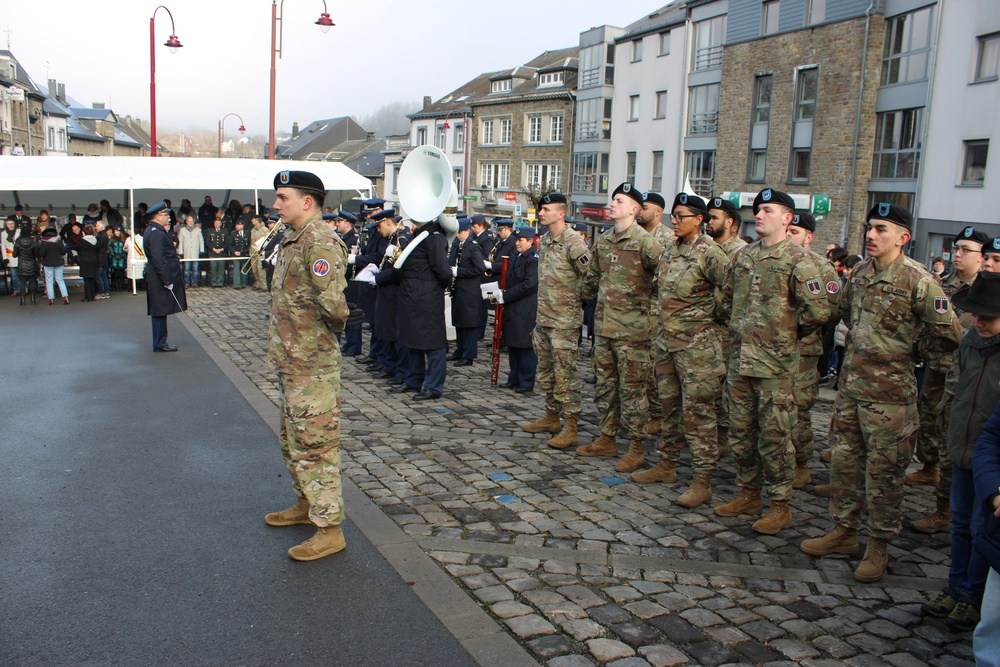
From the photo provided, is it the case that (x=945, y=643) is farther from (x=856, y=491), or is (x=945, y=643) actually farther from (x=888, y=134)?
(x=888, y=134)

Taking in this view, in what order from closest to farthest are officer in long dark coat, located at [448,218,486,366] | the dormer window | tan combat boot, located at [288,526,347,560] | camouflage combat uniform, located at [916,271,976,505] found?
tan combat boot, located at [288,526,347,560], camouflage combat uniform, located at [916,271,976,505], officer in long dark coat, located at [448,218,486,366], the dormer window

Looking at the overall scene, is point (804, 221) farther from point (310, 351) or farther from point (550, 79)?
point (550, 79)

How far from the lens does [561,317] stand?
293 inches

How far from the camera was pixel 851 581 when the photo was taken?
15.8 feet

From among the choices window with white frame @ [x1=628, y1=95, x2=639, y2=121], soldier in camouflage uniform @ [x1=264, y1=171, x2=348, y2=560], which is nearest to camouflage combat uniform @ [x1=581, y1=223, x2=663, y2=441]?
soldier in camouflage uniform @ [x1=264, y1=171, x2=348, y2=560]

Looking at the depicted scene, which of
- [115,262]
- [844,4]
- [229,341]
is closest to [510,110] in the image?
[844,4]

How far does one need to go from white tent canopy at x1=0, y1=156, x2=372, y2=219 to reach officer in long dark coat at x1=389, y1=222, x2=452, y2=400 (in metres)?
9.72

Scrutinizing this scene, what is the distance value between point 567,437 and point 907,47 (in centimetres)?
2609

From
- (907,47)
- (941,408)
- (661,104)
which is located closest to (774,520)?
(941,408)

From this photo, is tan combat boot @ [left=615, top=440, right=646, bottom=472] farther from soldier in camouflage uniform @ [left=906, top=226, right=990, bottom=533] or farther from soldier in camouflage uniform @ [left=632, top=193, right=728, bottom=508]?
soldier in camouflage uniform @ [left=906, top=226, right=990, bottom=533]

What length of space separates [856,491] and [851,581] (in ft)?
1.79

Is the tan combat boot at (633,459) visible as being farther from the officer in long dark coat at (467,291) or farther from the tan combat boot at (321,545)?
the officer in long dark coat at (467,291)

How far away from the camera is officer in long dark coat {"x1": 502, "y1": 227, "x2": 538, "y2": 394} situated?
9646 millimetres

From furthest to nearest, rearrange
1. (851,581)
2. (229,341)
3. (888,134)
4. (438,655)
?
(888,134)
(229,341)
(851,581)
(438,655)
